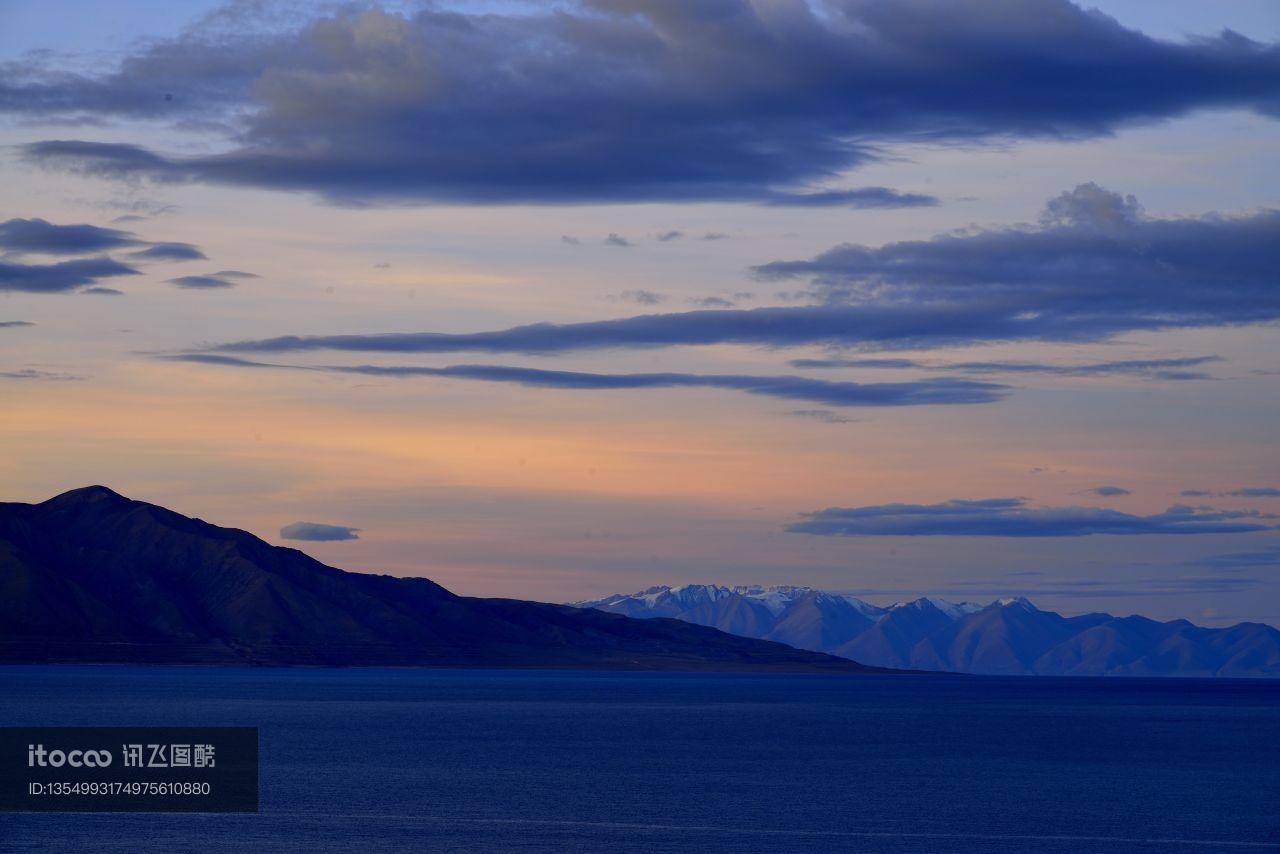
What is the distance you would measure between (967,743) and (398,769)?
83.1m

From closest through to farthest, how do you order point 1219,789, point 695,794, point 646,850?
1. point 646,850
2. point 695,794
3. point 1219,789

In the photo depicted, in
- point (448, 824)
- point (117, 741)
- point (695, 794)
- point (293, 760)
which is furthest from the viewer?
point (117, 741)

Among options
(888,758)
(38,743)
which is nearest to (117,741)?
(38,743)

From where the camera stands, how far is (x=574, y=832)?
101m

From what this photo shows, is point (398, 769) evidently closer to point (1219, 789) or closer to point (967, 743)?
point (1219, 789)
